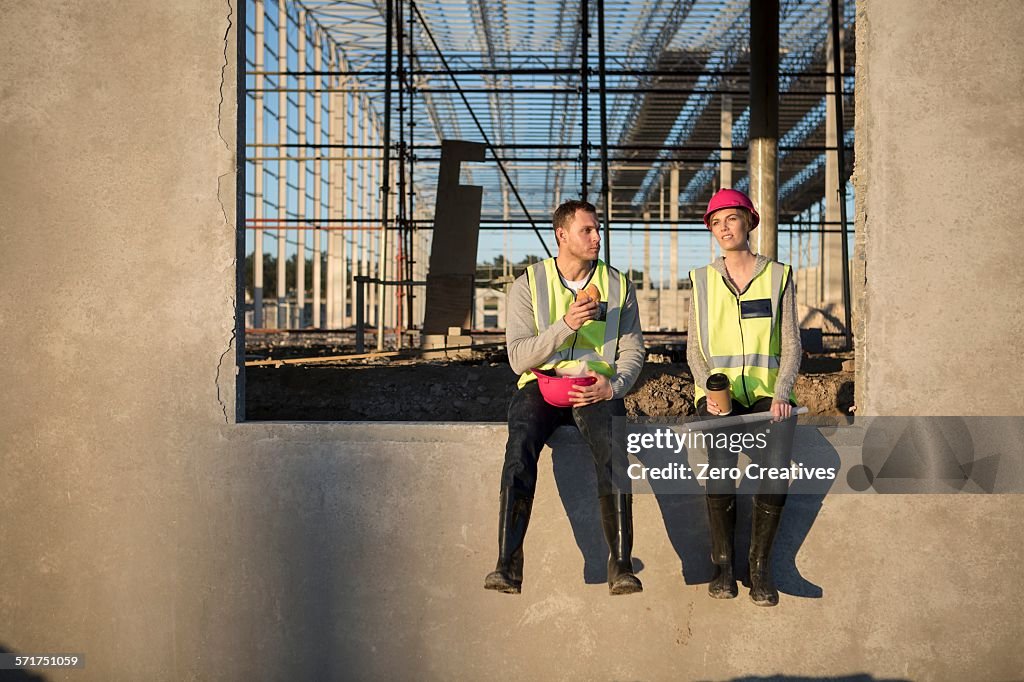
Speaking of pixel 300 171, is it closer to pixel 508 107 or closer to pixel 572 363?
pixel 508 107

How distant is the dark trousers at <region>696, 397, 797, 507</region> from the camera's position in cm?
357

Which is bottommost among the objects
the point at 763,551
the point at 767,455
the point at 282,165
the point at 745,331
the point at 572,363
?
the point at 763,551

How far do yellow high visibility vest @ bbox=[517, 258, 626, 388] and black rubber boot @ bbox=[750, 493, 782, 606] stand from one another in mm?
763

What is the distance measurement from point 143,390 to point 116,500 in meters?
0.48

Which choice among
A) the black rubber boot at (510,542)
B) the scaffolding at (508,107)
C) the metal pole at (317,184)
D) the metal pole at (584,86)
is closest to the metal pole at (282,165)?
the scaffolding at (508,107)

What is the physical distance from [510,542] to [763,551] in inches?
37.6

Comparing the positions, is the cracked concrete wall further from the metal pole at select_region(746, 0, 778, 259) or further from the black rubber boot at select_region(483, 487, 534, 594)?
the metal pole at select_region(746, 0, 778, 259)

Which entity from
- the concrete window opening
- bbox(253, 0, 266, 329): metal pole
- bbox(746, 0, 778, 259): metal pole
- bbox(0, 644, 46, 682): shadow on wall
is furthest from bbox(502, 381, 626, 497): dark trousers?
bbox(253, 0, 266, 329): metal pole

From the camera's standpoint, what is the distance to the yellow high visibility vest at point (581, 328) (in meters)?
3.74

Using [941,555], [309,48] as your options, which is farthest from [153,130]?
[309,48]

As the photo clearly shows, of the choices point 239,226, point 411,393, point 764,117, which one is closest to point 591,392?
point 239,226

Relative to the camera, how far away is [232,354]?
4.05 metres

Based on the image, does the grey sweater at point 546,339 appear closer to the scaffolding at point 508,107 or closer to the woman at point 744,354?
the woman at point 744,354

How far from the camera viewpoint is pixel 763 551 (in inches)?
143
